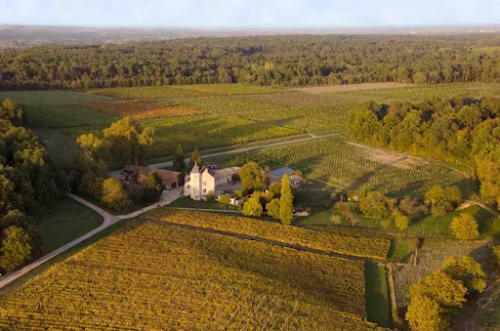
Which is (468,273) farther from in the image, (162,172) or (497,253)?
(162,172)

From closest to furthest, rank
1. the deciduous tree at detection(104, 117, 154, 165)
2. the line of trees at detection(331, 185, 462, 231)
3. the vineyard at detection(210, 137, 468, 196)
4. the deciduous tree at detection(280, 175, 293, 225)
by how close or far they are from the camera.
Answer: the deciduous tree at detection(280, 175, 293, 225) → the line of trees at detection(331, 185, 462, 231) → the vineyard at detection(210, 137, 468, 196) → the deciduous tree at detection(104, 117, 154, 165)

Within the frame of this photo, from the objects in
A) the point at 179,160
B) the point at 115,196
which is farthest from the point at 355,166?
the point at 115,196

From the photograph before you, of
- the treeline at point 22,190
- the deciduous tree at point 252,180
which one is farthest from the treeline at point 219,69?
the deciduous tree at point 252,180

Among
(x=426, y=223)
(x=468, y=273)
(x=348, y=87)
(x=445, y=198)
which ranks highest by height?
(x=348, y=87)

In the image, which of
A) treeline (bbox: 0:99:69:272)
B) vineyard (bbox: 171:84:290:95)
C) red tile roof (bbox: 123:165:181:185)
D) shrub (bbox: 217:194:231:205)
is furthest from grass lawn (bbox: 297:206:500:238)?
vineyard (bbox: 171:84:290:95)

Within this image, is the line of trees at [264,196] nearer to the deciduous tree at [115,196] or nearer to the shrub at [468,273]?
the deciduous tree at [115,196]

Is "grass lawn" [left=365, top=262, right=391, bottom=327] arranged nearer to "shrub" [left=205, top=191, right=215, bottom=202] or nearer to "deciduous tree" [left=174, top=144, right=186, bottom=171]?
"shrub" [left=205, top=191, right=215, bottom=202]
